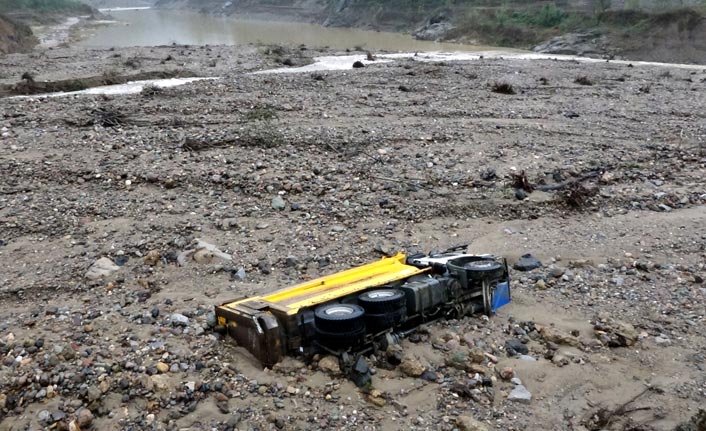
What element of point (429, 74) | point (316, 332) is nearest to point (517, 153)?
point (316, 332)

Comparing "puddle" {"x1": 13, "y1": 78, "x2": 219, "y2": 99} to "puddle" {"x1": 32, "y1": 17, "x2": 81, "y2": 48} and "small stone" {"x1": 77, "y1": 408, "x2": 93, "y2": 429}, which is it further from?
"puddle" {"x1": 32, "y1": 17, "x2": 81, "y2": 48}

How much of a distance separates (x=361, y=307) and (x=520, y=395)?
135 cm

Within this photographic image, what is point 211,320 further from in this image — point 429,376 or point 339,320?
point 429,376

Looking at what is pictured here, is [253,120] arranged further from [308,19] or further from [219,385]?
[308,19]

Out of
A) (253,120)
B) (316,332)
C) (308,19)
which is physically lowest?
(316,332)

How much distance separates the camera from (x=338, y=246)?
7.09 m

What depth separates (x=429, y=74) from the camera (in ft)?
66.5

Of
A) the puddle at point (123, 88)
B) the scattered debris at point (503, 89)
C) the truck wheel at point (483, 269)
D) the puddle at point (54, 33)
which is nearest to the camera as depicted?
the truck wheel at point (483, 269)

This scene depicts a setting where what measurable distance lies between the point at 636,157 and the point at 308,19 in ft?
233

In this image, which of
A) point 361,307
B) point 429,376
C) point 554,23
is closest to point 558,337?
point 429,376

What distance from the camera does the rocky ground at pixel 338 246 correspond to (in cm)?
440

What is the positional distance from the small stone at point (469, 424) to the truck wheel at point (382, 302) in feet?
3.26

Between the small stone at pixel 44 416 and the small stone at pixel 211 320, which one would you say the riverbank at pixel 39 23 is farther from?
the small stone at pixel 44 416

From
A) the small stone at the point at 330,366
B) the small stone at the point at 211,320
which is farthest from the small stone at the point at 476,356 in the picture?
the small stone at the point at 211,320
